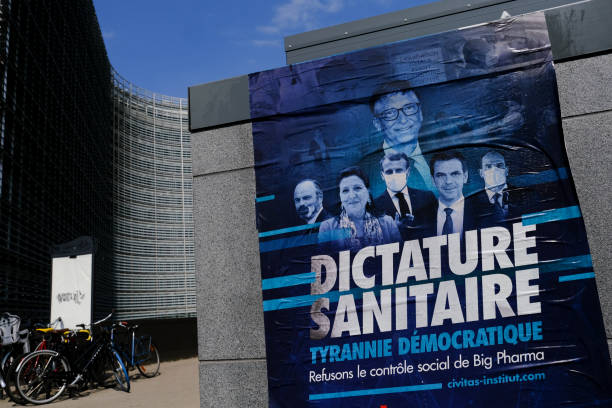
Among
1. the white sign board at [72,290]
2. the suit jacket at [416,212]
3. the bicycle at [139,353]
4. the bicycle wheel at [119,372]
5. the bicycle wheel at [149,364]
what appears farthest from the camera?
the bicycle wheel at [149,364]

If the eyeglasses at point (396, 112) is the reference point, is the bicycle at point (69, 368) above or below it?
below

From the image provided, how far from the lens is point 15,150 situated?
13.2 m

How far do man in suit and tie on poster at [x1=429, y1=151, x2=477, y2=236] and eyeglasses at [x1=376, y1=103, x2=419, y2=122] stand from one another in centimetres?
43

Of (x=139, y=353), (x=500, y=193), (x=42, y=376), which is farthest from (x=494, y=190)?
(x=139, y=353)

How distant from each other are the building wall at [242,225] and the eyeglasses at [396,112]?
108 centimetres

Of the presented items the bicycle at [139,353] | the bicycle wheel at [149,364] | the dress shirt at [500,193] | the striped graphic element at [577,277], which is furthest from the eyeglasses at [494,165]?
the bicycle wheel at [149,364]

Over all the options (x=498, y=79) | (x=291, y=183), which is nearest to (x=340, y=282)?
(x=291, y=183)

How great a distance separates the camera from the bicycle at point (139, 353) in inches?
443

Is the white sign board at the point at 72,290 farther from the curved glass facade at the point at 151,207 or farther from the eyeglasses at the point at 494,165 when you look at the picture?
the curved glass facade at the point at 151,207

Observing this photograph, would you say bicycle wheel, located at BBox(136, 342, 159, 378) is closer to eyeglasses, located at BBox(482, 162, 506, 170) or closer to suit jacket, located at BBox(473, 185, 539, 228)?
suit jacket, located at BBox(473, 185, 539, 228)

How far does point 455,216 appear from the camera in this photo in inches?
167

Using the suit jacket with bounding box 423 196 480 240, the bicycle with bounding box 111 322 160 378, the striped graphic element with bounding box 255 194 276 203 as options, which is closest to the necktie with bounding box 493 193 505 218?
the suit jacket with bounding box 423 196 480 240

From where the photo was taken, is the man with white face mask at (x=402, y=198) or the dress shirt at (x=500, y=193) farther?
the man with white face mask at (x=402, y=198)

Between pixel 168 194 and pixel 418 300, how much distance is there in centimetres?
3258
